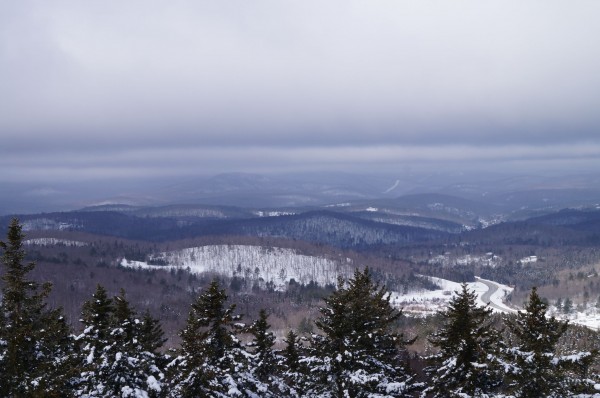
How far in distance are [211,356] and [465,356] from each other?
12670mm

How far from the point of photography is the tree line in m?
21.2

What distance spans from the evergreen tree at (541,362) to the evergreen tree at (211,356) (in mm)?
13069

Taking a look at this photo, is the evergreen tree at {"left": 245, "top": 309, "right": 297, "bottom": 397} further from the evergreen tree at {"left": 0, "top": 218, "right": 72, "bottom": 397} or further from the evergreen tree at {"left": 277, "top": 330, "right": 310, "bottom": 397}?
the evergreen tree at {"left": 0, "top": 218, "right": 72, "bottom": 397}

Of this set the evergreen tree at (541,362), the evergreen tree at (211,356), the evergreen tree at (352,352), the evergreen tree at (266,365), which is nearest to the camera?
the evergreen tree at (541,362)

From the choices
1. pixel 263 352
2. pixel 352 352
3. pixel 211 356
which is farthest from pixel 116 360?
pixel 352 352

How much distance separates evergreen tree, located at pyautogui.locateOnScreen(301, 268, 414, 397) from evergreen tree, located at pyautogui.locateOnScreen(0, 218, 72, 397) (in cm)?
1201

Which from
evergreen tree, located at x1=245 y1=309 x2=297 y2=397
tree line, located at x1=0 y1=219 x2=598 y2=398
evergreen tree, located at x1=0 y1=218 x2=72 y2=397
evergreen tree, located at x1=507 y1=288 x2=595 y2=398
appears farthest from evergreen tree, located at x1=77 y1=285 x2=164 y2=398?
evergreen tree, located at x1=507 y1=288 x2=595 y2=398

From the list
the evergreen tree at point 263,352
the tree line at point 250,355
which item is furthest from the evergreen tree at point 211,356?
the evergreen tree at point 263,352

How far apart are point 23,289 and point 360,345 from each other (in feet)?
55.0

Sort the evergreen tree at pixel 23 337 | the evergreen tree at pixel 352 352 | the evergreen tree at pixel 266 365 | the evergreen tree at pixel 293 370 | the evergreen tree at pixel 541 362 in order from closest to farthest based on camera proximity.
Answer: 1. the evergreen tree at pixel 23 337
2. the evergreen tree at pixel 541 362
3. the evergreen tree at pixel 352 352
4. the evergreen tree at pixel 293 370
5. the evergreen tree at pixel 266 365

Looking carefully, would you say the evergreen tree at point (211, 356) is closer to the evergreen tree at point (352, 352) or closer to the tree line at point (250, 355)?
the tree line at point (250, 355)

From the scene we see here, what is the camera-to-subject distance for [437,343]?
80.6ft

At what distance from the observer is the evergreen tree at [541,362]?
2083 centimetres

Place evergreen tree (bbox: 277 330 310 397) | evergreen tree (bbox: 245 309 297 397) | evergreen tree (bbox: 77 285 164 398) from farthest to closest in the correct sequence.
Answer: evergreen tree (bbox: 245 309 297 397)
evergreen tree (bbox: 277 330 310 397)
evergreen tree (bbox: 77 285 164 398)
